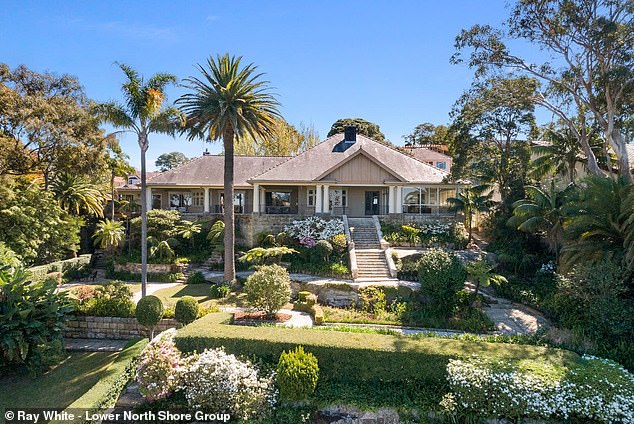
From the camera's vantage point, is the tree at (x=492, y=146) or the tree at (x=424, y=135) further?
the tree at (x=424, y=135)

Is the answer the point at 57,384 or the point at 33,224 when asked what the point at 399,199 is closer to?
the point at 57,384

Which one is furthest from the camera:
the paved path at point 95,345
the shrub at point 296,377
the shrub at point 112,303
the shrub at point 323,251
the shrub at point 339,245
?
the shrub at point 339,245

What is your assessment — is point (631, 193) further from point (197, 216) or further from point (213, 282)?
point (197, 216)

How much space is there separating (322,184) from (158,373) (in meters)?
17.8

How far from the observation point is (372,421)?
8047 millimetres

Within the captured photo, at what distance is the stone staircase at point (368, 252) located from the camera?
18781mm

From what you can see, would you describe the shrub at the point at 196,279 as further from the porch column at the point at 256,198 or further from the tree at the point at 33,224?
the tree at the point at 33,224

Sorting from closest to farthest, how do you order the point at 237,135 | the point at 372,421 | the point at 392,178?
1. the point at 372,421
2. the point at 237,135
3. the point at 392,178

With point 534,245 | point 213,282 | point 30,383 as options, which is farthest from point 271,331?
point 534,245

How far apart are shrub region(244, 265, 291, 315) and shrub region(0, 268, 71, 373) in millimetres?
6592

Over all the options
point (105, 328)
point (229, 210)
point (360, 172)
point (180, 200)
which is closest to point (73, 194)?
point (180, 200)

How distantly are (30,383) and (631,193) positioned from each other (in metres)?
20.5

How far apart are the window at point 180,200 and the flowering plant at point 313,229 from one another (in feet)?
38.7

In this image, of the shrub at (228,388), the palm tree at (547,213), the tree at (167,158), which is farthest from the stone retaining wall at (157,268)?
the tree at (167,158)
